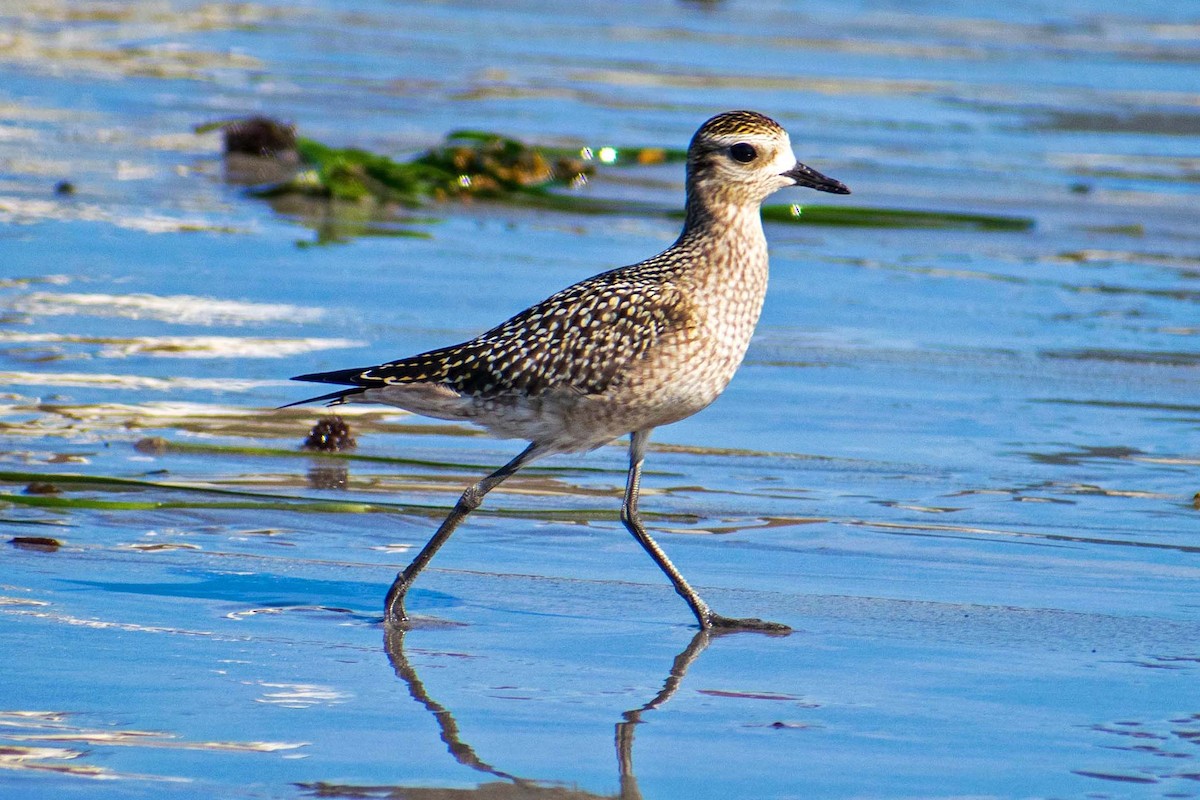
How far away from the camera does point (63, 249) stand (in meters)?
10.8

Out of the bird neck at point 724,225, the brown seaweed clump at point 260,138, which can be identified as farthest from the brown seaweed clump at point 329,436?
the brown seaweed clump at point 260,138

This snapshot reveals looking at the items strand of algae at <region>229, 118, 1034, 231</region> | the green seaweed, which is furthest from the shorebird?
the green seaweed

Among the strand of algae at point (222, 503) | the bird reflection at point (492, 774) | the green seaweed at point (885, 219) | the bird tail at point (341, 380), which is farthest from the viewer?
the green seaweed at point (885, 219)

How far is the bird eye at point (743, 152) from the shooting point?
6.38m

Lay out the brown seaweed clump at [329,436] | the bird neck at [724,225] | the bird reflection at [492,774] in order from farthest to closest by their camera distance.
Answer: the brown seaweed clump at [329,436], the bird neck at [724,225], the bird reflection at [492,774]

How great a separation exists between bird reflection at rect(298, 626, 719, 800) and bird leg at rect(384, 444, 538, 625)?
1.62ft

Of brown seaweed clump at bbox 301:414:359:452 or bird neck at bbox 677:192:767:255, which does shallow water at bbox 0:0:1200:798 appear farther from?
bird neck at bbox 677:192:767:255

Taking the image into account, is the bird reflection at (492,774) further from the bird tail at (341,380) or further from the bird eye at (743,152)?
the bird eye at (743,152)

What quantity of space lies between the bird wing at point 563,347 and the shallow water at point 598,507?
0.65 meters

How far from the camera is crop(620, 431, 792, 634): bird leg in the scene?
5742mm

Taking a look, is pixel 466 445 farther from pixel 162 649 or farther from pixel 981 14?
pixel 981 14

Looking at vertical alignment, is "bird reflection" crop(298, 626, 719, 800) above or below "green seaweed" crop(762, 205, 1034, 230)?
below

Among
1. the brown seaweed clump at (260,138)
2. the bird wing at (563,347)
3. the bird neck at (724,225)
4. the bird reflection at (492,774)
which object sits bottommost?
the bird reflection at (492,774)

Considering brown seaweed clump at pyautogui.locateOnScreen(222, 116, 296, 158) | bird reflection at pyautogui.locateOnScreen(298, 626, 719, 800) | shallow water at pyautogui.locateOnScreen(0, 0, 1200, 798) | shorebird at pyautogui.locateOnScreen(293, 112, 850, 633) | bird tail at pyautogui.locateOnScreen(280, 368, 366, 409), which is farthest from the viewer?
brown seaweed clump at pyautogui.locateOnScreen(222, 116, 296, 158)
